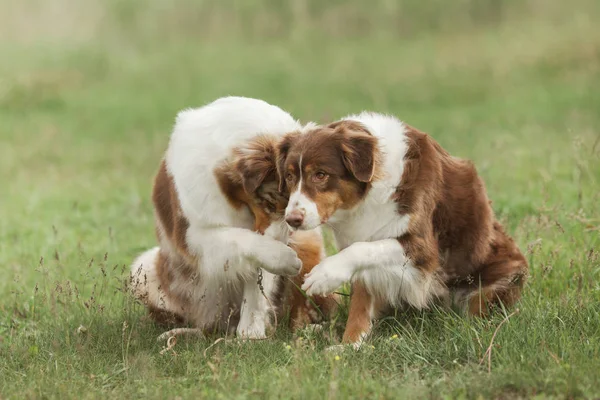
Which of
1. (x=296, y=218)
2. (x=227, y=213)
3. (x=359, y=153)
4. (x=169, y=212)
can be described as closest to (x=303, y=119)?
(x=169, y=212)

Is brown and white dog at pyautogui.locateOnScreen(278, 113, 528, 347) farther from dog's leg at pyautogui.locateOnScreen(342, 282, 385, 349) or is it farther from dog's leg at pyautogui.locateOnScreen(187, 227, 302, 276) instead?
dog's leg at pyautogui.locateOnScreen(187, 227, 302, 276)

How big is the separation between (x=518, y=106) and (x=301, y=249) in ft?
27.5

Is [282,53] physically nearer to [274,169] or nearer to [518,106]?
[518,106]

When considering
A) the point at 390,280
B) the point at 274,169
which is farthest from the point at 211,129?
the point at 390,280

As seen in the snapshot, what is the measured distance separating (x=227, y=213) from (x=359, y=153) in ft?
3.01

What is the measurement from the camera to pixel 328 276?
16.5 ft

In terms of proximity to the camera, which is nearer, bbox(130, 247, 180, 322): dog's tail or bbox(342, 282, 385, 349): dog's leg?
bbox(342, 282, 385, 349): dog's leg

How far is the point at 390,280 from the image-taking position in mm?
5273

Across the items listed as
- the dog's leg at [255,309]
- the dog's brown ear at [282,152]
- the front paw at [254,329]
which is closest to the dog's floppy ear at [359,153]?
the dog's brown ear at [282,152]

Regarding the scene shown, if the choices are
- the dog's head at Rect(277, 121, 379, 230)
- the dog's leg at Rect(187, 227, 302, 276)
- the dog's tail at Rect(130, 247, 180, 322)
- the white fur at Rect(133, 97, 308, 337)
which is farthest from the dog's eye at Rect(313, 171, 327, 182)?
the dog's tail at Rect(130, 247, 180, 322)

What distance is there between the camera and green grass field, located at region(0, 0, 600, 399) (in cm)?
474

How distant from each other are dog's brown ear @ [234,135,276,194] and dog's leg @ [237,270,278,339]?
82 cm

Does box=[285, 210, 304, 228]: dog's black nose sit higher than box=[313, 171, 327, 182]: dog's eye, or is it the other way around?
box=[313, 171, 327, 182]: dog's eye

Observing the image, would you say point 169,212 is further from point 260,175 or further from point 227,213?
point 260,175
